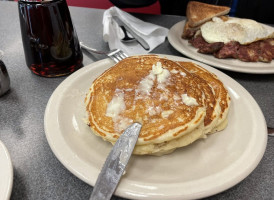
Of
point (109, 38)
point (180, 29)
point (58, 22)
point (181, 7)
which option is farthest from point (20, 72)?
point (181, 7)

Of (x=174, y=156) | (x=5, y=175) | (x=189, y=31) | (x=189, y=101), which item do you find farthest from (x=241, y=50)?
(x=5, y=175)

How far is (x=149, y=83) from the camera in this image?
31.5 inches

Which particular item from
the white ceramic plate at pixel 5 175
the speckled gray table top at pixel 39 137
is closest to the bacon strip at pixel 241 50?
the speckled gray table top at pixel 39 137

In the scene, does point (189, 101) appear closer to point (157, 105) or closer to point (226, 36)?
point (157, 105)

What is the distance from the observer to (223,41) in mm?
1371

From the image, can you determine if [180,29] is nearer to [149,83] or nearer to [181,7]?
[181,7]

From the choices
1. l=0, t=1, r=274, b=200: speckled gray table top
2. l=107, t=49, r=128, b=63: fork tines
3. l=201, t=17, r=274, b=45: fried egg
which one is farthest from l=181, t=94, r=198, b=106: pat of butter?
l=201, t=17, r=274, b=45: fried egg

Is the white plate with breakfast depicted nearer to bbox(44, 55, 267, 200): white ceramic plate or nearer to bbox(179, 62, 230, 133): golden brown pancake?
bbox(179, 62, 230, 133): golden brown pancake

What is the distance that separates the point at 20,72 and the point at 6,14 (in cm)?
93

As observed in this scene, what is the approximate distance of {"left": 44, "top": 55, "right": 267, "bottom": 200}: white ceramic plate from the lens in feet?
1.91

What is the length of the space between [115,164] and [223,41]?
1.05 metres

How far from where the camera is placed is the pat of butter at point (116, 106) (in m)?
0.74

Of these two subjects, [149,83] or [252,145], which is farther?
[149,83]

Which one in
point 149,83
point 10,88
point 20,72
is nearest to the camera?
point 149,83
